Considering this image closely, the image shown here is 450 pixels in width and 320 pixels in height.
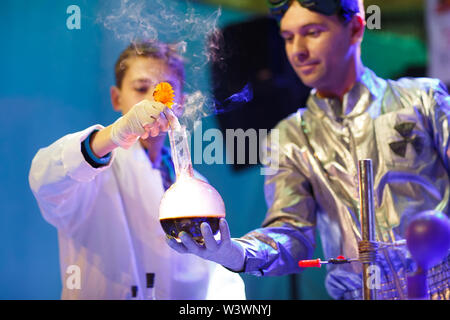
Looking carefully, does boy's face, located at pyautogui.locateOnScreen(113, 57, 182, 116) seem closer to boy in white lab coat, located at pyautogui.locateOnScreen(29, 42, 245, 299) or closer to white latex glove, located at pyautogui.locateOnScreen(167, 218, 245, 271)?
boy in white lab coat, located at pyautogui.locateOnScreen(29, 42, 245, 299)

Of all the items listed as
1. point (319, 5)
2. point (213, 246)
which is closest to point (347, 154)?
point (319, 5)

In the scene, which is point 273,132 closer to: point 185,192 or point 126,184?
point 126,184

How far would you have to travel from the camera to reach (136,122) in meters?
1.49

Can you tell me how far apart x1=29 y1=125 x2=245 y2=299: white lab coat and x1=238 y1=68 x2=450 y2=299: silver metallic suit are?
343 mm

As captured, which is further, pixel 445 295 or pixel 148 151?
pixel 148 151

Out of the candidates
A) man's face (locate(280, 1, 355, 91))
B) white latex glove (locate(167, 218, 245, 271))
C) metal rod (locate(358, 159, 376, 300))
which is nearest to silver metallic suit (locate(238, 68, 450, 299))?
man's face (locate(280, 1, 355, 91))

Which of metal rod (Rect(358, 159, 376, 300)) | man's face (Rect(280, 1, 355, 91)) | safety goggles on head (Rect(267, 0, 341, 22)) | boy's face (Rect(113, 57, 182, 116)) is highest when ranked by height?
safety goggles on head (Rect(267, 0, 341, 22))

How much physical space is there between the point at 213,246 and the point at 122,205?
813 millimetres

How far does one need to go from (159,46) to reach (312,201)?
2.49ft

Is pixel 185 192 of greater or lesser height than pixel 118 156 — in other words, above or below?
below

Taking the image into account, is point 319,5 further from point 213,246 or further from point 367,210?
point 213,246

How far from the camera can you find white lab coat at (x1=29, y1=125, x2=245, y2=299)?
1995mm
